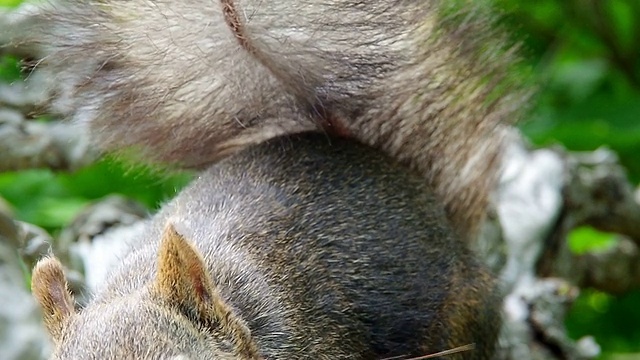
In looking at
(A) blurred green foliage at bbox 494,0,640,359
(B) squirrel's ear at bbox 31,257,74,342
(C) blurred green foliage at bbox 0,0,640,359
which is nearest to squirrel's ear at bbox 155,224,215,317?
(B) squirrel's ear at bbox 31,257,74,342

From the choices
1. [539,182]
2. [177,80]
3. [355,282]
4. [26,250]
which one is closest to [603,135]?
[539,182]

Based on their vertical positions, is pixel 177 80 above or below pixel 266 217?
above

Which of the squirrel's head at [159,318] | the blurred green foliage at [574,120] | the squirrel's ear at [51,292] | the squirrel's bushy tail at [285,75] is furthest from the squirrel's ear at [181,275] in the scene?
the blurred green foliage at [574,120]

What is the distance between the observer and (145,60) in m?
1.92

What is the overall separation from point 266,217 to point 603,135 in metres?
1.45

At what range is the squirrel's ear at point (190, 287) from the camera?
61.4 inches

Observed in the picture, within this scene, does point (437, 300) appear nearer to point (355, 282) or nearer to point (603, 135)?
point (355, 282)

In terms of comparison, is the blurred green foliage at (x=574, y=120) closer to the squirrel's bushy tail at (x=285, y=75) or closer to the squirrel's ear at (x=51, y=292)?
the squirrel's bushy tail at (x=285, y=75)

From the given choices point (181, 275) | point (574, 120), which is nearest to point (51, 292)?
point (181, 275)

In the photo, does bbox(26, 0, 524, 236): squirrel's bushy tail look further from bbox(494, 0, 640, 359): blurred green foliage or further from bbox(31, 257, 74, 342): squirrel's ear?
bbox(494, 0, 640, 359): blurred green foliage

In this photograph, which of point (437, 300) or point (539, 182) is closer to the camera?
point (437, 300)

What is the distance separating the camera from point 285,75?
6.60 feet

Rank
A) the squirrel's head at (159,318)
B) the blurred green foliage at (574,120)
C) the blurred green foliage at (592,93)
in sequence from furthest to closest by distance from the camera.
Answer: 1. the blurred green foliage at (592,93)
2. the blurred green foliage at (574,120)
3. the squirrel's head at (159,318)

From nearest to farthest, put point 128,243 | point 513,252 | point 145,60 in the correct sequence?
point 145,60 < point 128,243 < point 513,252
